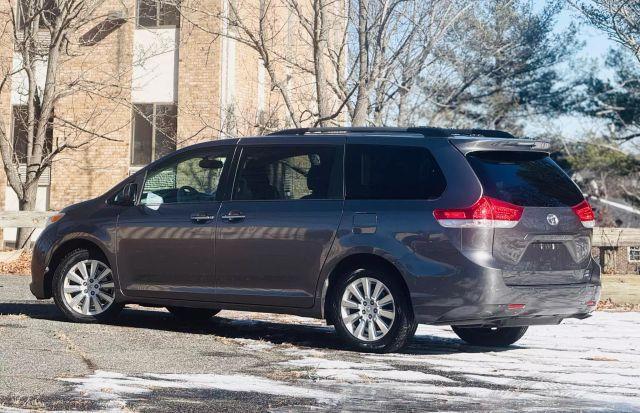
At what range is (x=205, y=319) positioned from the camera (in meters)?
12.3

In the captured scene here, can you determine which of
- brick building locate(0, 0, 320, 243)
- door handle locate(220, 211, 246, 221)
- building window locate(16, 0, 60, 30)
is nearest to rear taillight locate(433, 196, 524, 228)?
door handle locate(220, 211, 246, 221)

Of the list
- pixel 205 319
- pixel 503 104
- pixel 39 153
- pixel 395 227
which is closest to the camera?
pixel 395 227

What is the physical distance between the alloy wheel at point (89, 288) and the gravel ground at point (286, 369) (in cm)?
25

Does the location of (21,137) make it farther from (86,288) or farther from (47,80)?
(86,288)

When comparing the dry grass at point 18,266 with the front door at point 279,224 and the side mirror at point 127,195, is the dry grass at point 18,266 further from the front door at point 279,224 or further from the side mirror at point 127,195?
the front door at point 279,224

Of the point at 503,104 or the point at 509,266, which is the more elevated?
the point at 503,104

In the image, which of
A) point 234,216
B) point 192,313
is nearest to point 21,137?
point 192,313

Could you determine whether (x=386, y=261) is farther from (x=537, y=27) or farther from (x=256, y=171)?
(x=537, y=27)

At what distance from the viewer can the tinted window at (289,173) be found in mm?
10141

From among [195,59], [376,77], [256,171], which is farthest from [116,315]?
[195,59]

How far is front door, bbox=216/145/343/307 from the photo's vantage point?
10039mm

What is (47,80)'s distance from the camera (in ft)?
81.4

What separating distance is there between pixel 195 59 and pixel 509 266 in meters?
19.4

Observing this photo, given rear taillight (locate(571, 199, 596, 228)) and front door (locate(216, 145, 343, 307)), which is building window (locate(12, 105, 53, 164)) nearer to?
front door (locate(216, 145, 343, 307))
